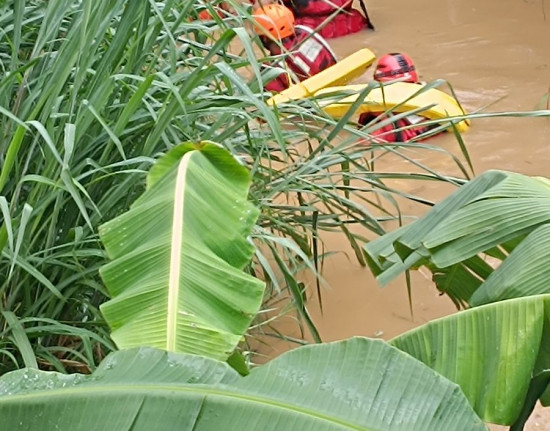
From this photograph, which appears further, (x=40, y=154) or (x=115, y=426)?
(x=40, y=154)

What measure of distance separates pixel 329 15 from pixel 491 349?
12.3 feet

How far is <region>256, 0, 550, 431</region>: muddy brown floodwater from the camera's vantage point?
2475mm

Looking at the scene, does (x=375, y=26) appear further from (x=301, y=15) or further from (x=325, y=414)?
(x=325, y=414)

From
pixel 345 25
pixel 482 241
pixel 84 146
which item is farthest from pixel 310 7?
pixel 482 241

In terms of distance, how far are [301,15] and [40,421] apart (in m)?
3.87

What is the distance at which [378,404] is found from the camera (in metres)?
0.95

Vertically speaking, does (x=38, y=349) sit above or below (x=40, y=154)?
below

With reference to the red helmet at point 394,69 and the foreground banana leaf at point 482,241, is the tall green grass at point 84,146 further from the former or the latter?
the red helmet at point 394,69

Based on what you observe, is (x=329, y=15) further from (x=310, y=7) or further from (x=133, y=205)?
(x=133, y=205)

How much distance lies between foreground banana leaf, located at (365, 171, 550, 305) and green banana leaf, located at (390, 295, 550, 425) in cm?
13

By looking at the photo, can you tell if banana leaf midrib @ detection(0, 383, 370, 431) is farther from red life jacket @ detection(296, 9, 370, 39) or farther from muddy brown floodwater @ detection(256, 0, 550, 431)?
red life jacket @ detection(296, 9, 370, 39)

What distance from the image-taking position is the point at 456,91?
13.5 ft

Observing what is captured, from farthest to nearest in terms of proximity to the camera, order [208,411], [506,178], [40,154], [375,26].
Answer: [375,26] → [40,154] → [506,178] → [208,411]

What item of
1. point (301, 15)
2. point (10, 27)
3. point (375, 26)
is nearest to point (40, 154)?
point (10, 27)
